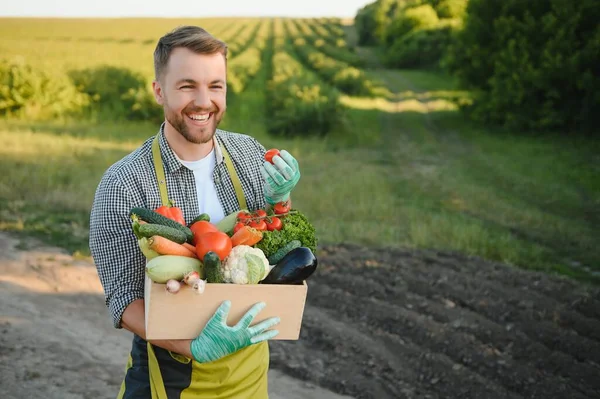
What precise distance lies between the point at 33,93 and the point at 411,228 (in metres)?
10.9

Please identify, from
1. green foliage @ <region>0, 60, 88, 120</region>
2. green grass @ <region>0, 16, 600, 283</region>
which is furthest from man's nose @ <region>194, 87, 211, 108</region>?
green foliage @ <region>0, 60, 88, 120</region>

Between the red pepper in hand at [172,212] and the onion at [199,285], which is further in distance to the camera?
the red pepper in hand at [172,212]

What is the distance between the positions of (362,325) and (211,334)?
155 inches

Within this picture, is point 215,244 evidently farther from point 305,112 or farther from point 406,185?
point 305,112

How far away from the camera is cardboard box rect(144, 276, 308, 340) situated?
211 cm

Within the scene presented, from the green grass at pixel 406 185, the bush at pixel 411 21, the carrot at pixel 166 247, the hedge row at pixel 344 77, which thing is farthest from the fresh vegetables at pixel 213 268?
the bush at pixel 411 21

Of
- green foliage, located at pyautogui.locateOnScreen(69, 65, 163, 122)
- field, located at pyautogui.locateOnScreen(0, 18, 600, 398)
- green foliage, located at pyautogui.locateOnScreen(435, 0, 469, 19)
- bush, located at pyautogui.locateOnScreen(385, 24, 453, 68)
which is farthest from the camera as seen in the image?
green foliage, located at pyautogui.locateOnScreen(435, 0, 469, 19)

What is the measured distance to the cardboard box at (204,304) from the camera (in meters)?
2.11

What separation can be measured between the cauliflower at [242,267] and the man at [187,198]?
0.31 feet

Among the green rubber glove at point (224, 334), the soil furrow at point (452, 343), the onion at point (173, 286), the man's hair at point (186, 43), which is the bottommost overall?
the soil furrow at point (452, 343)

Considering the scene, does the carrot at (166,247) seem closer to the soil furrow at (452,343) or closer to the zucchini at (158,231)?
the zucchini at (158,231)

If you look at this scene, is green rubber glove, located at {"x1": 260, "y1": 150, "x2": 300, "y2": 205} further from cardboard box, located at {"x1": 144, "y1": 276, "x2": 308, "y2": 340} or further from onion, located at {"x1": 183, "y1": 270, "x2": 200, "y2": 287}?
onion, located at {"x1": 183, "y1": 270, "x2": 200, "y2": 287}

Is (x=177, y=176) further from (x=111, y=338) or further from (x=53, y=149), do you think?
(x=53, y=149)

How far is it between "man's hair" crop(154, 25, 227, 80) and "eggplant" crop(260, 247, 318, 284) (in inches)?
31.2
